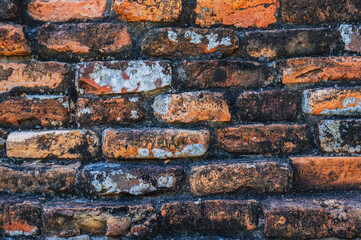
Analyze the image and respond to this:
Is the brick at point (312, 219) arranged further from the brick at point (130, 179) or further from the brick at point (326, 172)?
the brick at point (130, 179)

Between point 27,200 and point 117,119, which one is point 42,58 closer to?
point 117,119

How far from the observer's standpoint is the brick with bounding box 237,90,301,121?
0.87m

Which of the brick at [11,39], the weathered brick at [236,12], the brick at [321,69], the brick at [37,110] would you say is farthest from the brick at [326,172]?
the brick at [11,39]

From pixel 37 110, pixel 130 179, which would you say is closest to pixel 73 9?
pixel 37 110

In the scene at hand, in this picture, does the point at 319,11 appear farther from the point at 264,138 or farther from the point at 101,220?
the point at 101,220

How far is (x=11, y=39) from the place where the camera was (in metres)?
0.87

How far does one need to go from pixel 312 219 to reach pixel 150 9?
0.80 meters

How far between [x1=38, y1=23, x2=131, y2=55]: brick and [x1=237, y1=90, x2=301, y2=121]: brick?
1.39 ft

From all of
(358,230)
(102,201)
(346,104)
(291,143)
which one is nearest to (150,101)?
(102,201)

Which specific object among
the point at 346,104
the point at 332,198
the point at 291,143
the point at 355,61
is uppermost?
the point at 355,61

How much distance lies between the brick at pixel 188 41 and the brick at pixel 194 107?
0.46 feet

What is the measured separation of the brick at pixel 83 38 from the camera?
0.88m

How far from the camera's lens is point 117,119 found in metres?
0.87

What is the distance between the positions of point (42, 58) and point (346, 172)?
103 cm
